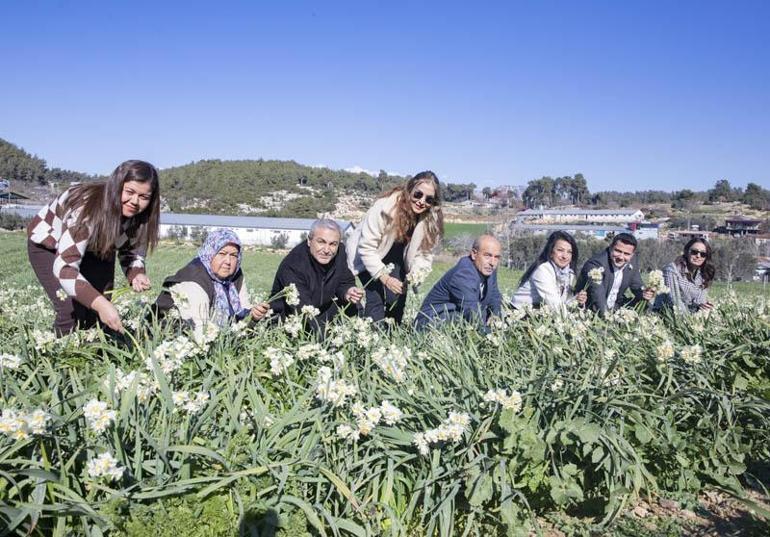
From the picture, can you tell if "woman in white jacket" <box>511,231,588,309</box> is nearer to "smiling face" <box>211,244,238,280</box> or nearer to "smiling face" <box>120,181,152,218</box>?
"smiling face" <box>211,244,238,280</box>

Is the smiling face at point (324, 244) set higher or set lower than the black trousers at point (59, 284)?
higher

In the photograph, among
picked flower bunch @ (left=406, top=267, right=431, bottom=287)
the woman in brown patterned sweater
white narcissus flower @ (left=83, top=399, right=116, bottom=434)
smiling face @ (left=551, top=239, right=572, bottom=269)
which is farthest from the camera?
smiling face @ (left=551, top=239, right=572, bottom=269)

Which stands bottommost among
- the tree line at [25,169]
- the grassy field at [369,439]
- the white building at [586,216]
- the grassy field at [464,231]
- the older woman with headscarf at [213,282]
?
the grassy field at [464,231]

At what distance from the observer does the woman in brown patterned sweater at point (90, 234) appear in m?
3.48

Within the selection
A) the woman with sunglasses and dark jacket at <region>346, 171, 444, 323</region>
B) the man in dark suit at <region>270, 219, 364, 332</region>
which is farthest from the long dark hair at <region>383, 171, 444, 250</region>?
the man in dark suit at <region>270, 219, 364, 332</region>

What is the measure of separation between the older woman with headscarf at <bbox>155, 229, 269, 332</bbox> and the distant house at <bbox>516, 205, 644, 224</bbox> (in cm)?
9099

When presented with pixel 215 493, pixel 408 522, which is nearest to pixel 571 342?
pixel 408 522

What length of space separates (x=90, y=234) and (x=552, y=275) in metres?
3.98

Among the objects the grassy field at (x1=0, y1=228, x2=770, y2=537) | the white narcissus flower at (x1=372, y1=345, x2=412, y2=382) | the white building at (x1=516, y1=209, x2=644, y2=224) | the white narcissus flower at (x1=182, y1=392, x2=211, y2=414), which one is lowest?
the grassy field at (x1=0, y1=228, x2=770, y2=537)

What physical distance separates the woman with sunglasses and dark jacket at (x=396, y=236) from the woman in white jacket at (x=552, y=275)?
3.41ft

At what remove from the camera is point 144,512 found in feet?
6.81

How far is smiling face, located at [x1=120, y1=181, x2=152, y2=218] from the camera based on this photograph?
3650 millimetres

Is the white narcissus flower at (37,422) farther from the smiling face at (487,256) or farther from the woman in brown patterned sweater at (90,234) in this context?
the smiling face at (487,256)

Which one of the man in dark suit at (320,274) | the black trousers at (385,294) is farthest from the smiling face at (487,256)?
the man in dark suit at (320,274)
